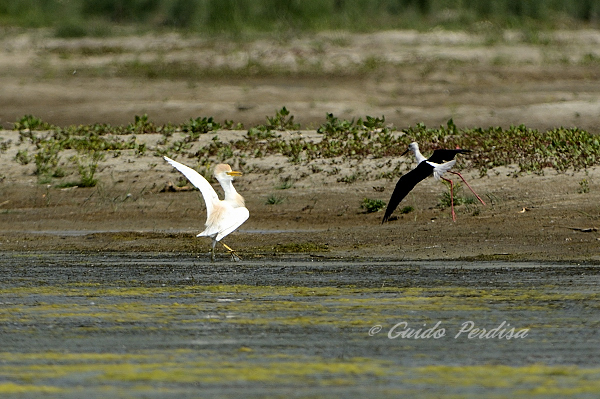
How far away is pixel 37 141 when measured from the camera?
15648 millimetres

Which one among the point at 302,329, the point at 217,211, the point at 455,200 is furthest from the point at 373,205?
the point at 302,329

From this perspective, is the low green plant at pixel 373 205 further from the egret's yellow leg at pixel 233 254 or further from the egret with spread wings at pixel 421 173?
the egret's yellow leg at pixel 233 254

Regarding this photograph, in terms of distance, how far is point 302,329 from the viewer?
687 centimetres

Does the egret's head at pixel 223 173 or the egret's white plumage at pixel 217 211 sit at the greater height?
the egret's head at pixel 223 173

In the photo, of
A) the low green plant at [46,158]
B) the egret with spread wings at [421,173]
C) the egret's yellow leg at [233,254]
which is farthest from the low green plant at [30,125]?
the egret with spread wings at [421,173]

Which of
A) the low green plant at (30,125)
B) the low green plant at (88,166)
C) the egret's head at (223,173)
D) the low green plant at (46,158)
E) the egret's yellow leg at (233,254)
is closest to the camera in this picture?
→ the egret's yellow leg at (233,254)

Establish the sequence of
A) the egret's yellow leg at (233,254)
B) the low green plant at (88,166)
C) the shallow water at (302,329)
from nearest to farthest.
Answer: the shallow water at (302,329)
the egret's yellow leg at (233,254)
the low green plant at (88,166)

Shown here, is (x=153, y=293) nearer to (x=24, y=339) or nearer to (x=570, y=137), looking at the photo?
(x=24, y=339)

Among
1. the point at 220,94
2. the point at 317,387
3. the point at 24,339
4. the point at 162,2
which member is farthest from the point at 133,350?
the point at 162,2

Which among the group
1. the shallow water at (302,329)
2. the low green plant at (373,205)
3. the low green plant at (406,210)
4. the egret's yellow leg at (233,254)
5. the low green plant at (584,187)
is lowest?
the shallow water at (302,329)

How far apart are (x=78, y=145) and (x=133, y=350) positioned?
9352 millimetres

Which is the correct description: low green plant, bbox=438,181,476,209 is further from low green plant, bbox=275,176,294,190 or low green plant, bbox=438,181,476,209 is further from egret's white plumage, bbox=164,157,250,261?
egret's white plumage, bbox=164,157,250,261

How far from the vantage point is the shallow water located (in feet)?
18.2

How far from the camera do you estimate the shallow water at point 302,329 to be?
554cm
